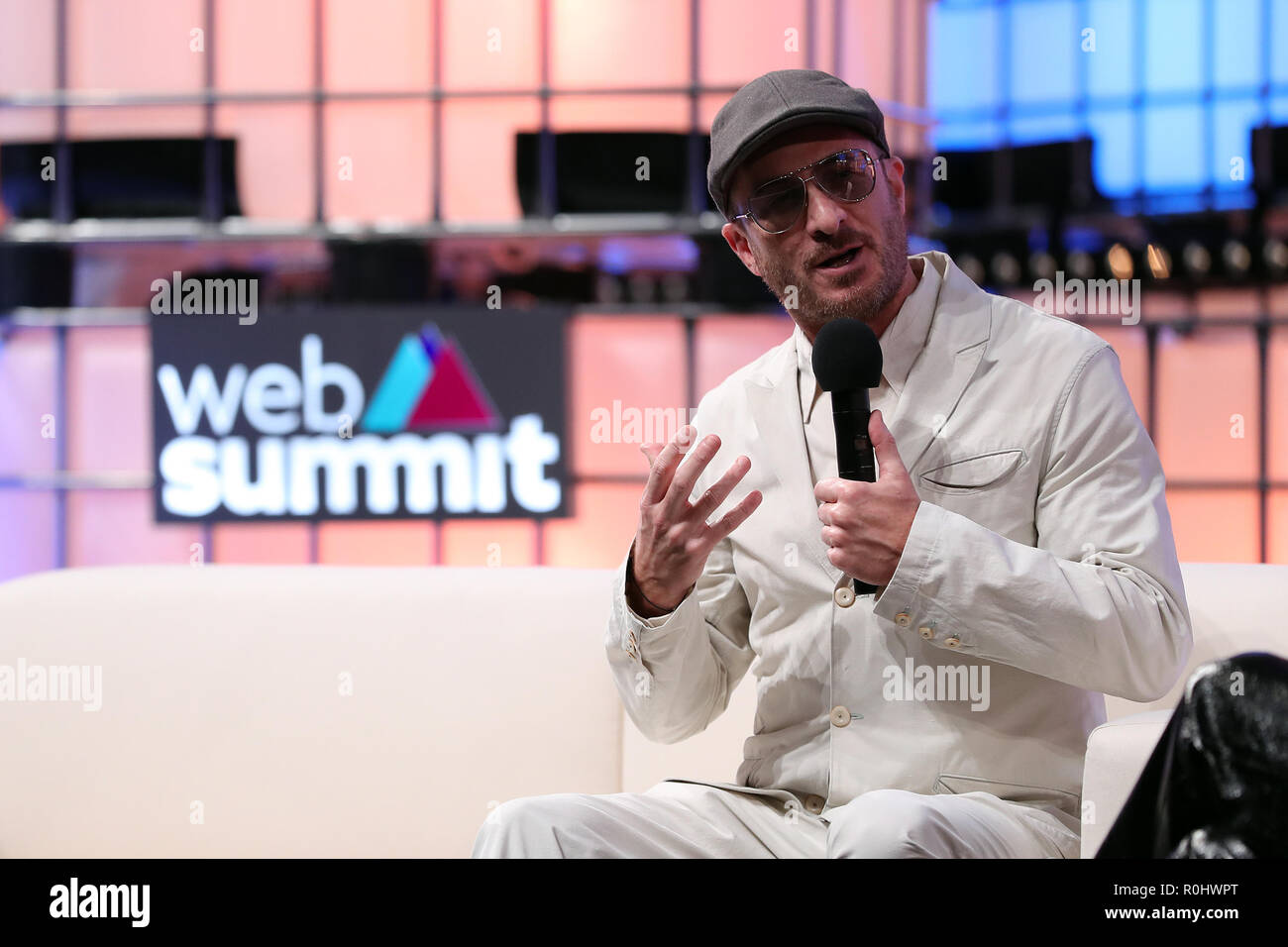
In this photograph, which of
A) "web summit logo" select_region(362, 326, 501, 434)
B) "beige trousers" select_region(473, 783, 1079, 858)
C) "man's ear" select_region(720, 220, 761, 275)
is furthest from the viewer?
"web summit logo" select_region(362, 326, 501, 434)

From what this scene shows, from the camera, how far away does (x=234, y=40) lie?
521 centimetres

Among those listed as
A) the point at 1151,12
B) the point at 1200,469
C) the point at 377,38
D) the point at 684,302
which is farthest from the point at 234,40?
the point at 1200,469

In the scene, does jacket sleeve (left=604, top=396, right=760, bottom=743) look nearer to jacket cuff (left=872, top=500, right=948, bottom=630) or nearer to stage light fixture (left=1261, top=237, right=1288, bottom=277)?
jacket cuff (left=872, top=500, right=948, bottom=630)

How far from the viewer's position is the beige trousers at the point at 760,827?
123 cm

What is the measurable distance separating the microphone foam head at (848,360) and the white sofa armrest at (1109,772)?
522mm

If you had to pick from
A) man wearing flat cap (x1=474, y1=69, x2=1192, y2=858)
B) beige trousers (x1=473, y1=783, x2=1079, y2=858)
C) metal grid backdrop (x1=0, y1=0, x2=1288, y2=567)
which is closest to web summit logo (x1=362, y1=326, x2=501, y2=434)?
metal grid backdrop (x1=0, y1=0, x2=1288, y2=567)

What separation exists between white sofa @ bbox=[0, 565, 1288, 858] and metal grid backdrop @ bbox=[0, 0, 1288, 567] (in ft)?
8.92

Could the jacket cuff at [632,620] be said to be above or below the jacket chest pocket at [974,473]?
below

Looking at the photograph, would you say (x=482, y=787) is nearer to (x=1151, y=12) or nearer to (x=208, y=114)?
(x=208, y=114)

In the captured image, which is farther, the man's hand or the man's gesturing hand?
the man's gesturing hand

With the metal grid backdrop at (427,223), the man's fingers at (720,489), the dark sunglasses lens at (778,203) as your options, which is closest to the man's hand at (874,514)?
the man's fingers at (720,489)

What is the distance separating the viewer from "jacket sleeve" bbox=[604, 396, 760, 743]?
1.52 m

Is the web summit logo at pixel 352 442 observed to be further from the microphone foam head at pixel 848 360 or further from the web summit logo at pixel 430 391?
the microphone foam head at pixel 848 360

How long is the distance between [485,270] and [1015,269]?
2356 mm
